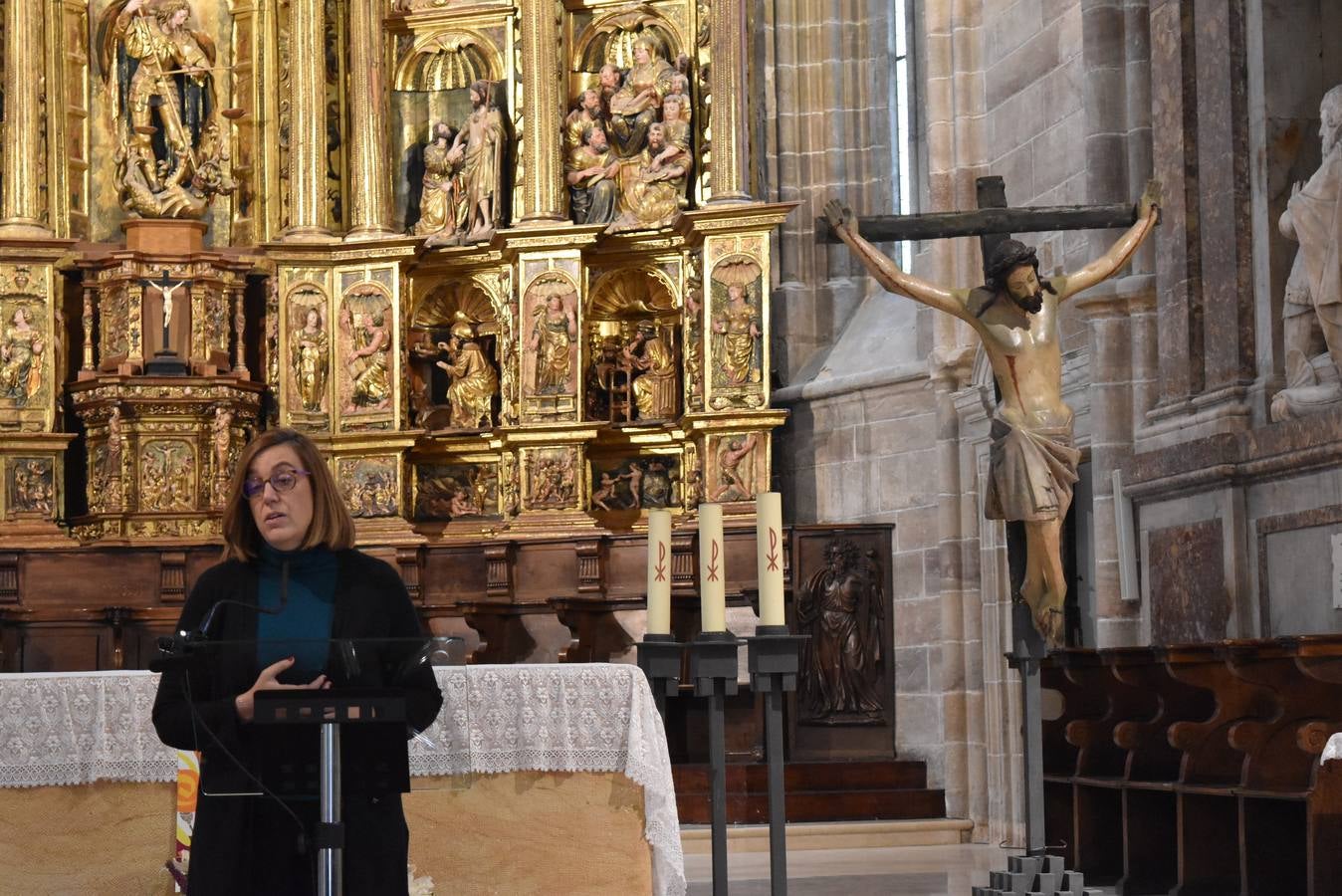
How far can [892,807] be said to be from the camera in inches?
491

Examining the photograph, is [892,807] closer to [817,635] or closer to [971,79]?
[817,635]

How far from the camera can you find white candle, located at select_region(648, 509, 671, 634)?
5758mm

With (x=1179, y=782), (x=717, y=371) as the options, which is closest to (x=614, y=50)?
(x=717, y=371)

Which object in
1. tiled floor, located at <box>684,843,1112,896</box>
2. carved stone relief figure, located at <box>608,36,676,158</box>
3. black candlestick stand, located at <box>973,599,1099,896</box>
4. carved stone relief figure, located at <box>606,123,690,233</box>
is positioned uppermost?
carved stone relief figure, located at <box>608,36,676,158</box>

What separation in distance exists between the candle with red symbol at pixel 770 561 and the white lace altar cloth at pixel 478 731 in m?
1.28

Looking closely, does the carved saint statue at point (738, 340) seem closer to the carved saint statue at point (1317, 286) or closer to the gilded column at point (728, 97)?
the gilded column at point (728, 97)

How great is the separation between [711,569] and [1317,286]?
424 centimetres

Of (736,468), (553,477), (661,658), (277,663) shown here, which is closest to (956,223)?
(661,658)

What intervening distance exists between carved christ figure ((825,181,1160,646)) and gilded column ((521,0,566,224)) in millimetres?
7946

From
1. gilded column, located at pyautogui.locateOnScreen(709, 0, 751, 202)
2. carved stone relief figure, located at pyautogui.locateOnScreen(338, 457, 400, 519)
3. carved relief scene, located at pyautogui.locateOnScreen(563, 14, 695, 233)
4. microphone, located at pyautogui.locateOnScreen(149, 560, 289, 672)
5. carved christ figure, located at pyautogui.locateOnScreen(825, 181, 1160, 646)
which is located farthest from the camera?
carved relief scene, located at pyautogui.locateOnScreen(563, 14, 695, 233)

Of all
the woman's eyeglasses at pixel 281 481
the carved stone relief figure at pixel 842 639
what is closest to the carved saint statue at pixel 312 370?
the carved stone relief figure at pixel 842 639

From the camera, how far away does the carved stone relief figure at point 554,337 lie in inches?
556

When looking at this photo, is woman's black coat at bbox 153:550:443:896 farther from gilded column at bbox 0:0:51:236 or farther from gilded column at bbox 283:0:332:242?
gilded column at bbox 0:0:51:236

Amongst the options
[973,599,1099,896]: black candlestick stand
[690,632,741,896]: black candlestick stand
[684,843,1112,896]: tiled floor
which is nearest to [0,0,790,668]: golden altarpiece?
[684,843,1112,896]: tiled floor
